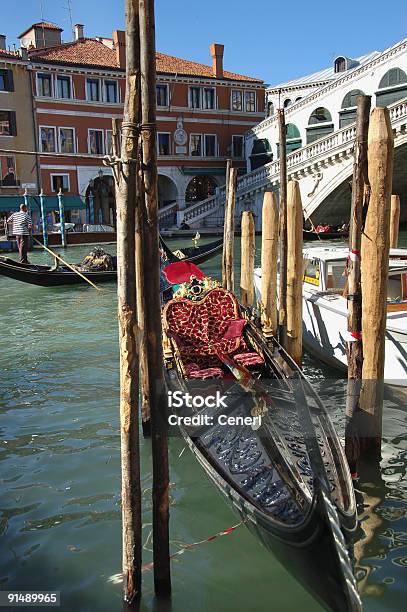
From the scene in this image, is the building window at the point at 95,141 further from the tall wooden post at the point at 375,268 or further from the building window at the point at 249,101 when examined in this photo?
the tall wooden post at the point at 375,268

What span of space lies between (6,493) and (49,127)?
15732 millimetres

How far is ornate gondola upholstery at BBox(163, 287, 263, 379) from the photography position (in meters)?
3.62

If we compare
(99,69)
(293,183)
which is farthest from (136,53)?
(99,69)

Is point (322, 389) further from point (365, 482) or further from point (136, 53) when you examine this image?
point (136, 53)

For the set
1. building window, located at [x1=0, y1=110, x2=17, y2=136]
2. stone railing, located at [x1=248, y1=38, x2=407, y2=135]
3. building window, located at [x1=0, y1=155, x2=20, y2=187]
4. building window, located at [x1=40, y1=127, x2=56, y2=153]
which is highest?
stone railing, located at [x1=248, y1=38, x2=407, y2=135]

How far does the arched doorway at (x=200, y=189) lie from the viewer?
20641 mm

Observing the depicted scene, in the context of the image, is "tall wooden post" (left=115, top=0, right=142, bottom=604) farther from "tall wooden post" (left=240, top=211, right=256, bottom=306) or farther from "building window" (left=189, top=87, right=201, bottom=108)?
"building window" (left=189, top=87, right=201, bottom=108)

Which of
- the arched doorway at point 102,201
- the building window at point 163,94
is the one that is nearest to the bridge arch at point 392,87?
the building window at point 163,94

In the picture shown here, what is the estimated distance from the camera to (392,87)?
14328 millimetres

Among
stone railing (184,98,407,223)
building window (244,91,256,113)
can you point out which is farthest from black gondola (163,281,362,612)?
building window (244,91,256,113)

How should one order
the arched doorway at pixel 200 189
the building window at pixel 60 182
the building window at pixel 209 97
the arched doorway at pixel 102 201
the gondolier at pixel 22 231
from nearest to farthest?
the gondolier at pixel 22 231 → the building window at pixel 60 182 → the arched doorway at pixel 102 201 → the building window at pixel 209 97 → the arched doorway at pixel 200 189

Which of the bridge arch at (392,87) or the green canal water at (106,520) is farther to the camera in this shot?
the bridge arch at (392,87)

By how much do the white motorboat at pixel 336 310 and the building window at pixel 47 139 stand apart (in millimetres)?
13412

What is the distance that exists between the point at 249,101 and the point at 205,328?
17312mm
